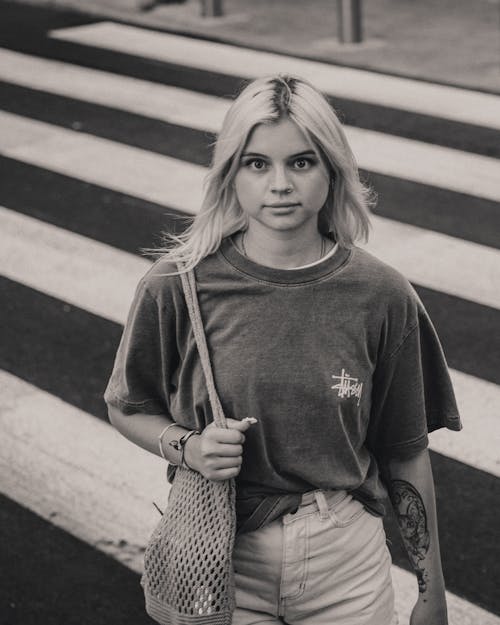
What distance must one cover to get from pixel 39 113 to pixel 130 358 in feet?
22.5

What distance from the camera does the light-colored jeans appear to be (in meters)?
2.80

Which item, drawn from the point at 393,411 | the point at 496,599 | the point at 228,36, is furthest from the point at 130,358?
the point at 228,36

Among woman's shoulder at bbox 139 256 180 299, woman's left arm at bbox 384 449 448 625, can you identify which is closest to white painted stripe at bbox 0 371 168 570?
woman's left arm at bbox 384 449 448 625

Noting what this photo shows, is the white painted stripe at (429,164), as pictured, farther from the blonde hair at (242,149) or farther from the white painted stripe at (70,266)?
the blonde hair at (242,149)

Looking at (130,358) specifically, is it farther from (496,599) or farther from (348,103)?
(348,103)

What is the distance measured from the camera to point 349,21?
35.4 ft

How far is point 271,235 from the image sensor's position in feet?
9.29

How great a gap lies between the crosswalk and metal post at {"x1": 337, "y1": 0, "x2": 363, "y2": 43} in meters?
0.70

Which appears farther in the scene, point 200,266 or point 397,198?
point 397,198

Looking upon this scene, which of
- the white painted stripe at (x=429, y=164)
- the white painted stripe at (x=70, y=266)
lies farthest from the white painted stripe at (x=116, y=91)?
the white painted stripe at (x=70, y=266)

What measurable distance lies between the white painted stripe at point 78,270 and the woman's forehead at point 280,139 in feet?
9.27

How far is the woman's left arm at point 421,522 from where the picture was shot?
3021mm

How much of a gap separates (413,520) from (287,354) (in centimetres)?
55

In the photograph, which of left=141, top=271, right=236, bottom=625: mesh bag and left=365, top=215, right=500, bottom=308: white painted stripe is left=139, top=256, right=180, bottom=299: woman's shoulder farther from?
left=365, top=215, right=500, bottom=308: white painted stripe
